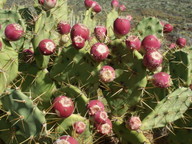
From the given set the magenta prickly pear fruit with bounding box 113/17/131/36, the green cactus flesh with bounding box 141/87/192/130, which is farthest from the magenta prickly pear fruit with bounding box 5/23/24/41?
the green cactus flesh with bounding box 141/87/192/130

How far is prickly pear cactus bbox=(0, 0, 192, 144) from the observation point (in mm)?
2189

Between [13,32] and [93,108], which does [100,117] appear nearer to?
[93,108]

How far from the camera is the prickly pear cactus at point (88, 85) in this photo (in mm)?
2189

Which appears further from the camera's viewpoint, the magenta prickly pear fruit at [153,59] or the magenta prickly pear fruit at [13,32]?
the magenta prickly pear fruit at [13,32]

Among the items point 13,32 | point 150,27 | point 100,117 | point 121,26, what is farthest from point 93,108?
point 150,27

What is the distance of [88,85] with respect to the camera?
8.44ft

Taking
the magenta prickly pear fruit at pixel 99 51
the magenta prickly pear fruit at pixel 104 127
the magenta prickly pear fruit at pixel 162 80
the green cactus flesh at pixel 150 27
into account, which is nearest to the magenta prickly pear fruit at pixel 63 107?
the magenta prickly pear fruit at pixel 104 127

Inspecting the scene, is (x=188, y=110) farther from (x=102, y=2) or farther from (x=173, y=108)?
(x=102, y=2)

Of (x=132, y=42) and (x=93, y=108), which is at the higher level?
(x=132, y=42)

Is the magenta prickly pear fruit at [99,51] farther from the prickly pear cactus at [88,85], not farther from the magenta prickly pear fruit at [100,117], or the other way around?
the magenta prickly pear fruit at [100,117]

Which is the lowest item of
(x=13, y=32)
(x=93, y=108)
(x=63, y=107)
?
(x=93, y=108)

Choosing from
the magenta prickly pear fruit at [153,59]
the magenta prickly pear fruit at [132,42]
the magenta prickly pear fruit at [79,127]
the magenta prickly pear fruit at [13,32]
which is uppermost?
the magenta prickly pear fruit at [13,32]

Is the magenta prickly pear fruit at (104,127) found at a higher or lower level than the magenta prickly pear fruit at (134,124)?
higher

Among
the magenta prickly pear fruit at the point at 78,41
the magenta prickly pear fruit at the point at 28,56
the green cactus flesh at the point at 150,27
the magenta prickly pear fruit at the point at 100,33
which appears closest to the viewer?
the magenta prickly pear fruit at the point at 78,41
